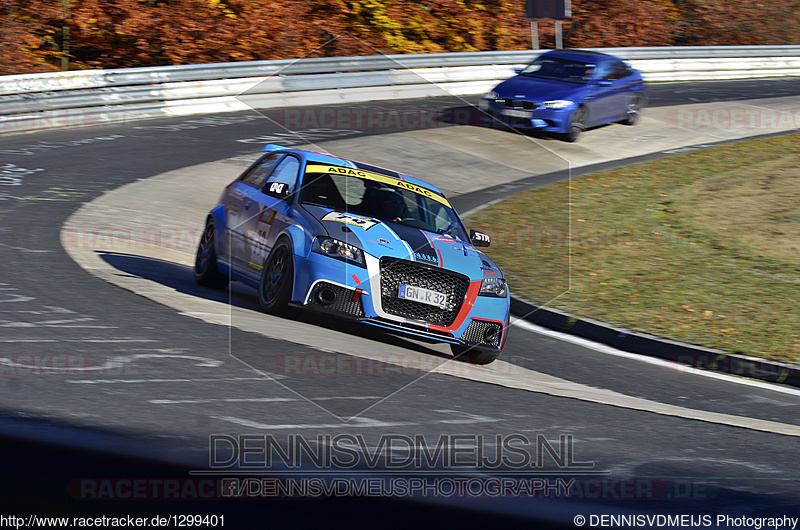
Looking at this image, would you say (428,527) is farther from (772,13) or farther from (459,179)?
(772,13)

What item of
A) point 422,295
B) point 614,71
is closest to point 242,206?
point 422,295

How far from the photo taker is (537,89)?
2180cm

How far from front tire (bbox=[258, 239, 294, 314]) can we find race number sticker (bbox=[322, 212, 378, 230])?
0.49 m

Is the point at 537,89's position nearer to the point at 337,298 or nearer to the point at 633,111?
the point at 633,111

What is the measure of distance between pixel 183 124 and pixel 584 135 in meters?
9.44

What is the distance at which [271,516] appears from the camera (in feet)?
11.9

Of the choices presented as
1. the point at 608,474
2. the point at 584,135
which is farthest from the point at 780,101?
the point at 608,474

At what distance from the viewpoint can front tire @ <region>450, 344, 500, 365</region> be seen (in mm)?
8914

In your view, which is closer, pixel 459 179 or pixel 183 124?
pixel 459 179

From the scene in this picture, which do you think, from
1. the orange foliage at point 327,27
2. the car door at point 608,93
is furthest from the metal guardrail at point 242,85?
the car door at point 608,93

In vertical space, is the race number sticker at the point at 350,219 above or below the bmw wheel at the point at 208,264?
above

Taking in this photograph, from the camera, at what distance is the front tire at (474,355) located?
8.91 meters

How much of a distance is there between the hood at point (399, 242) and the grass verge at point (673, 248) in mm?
2559
